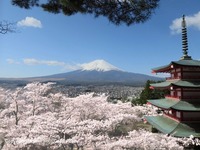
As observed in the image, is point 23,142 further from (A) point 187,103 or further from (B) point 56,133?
(A) point 187,103

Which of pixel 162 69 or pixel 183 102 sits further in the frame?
pixel 162 69

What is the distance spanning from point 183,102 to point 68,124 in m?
6.25

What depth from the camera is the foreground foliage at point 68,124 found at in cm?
1277

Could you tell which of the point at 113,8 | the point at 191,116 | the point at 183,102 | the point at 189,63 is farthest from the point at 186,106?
the point at 113,8

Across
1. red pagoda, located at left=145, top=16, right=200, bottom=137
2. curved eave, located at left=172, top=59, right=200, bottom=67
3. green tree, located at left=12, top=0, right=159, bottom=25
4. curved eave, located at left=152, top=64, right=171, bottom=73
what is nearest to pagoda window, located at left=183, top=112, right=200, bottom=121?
red pagoda, located at left=145, top=16, right=200, bottom=137

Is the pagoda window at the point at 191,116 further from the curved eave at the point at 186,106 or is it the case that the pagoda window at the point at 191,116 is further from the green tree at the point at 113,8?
the green tree at the point at 113,8

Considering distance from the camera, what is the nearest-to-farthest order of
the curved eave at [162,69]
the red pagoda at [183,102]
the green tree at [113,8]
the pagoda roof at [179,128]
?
the green tree at [113,8] → the pagoda roof at [179,128] → the red pagoda at [183,102] → the curved eave at [162,69]

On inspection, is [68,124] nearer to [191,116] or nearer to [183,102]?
[183,102]

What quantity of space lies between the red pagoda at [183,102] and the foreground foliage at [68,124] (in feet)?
3.90

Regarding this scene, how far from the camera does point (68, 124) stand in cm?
1395

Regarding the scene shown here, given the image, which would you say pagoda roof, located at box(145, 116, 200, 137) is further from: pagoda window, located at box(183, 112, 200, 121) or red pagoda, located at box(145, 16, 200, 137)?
pagoda window, located at box(183, 112, 200, 121)

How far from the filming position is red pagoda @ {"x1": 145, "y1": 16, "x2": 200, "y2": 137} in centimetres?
1440

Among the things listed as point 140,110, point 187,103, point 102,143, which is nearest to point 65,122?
point 102,143

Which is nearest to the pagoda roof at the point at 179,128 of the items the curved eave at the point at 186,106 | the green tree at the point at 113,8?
the curved eave at the point at 186,106
